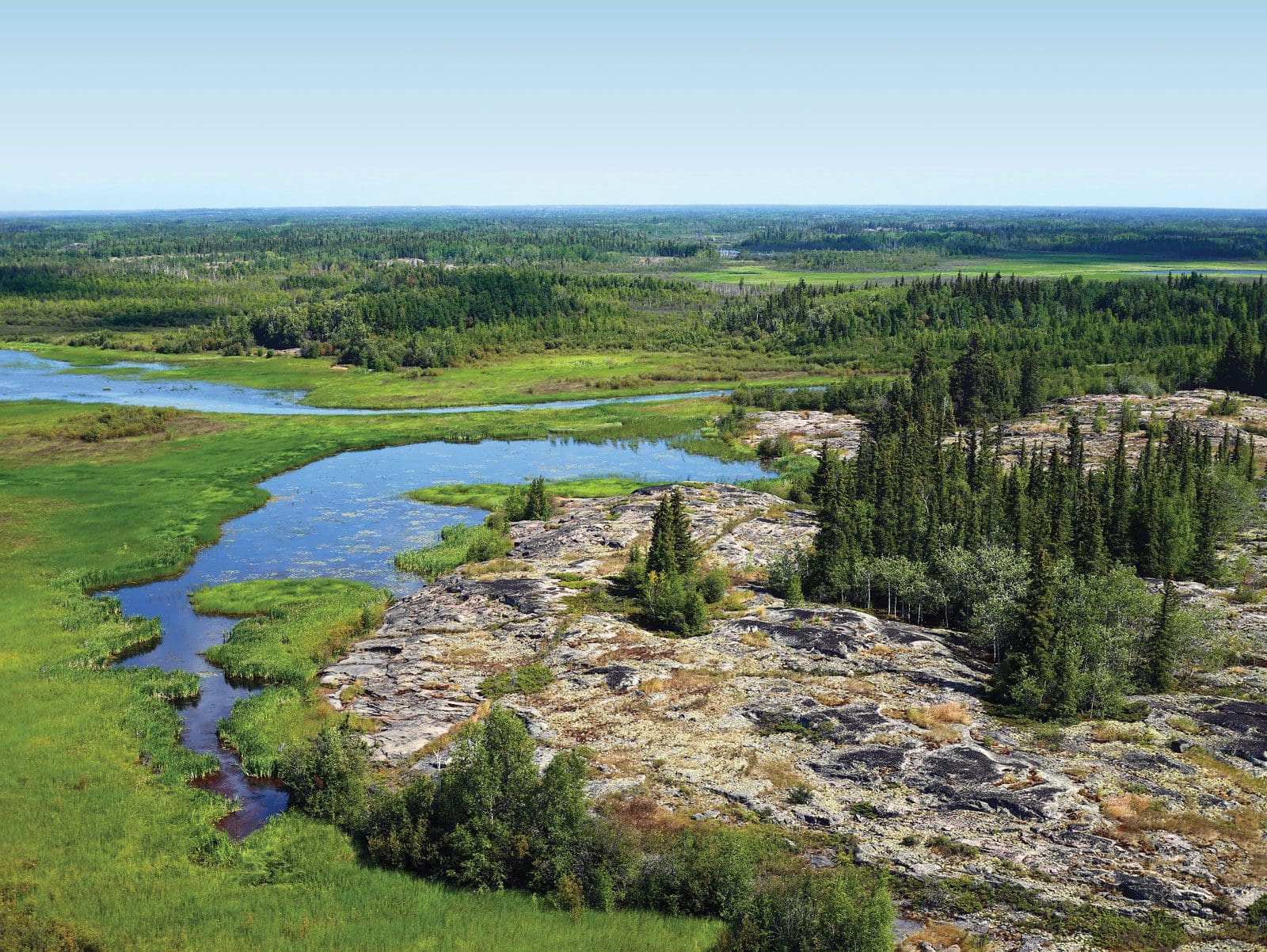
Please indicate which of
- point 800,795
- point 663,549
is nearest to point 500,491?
point 663,549

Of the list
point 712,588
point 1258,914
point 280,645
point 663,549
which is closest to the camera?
point 1258,914

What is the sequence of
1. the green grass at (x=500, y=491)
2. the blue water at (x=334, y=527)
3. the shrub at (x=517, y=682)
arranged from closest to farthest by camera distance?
the blue water at (x=334, y=527), the shrub at (x=517, y=682), the green grass at (x=500, y=491)

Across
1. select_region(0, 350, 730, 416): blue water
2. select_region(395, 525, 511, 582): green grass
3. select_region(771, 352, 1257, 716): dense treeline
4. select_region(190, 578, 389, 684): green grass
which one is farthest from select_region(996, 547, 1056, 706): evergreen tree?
select_region(0, 350, 730, 416): blue water

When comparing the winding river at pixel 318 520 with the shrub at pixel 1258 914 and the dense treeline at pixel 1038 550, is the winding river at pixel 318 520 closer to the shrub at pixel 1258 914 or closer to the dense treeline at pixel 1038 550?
the dense treeline at pixel 1038 550

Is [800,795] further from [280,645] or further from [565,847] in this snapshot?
[280,645]

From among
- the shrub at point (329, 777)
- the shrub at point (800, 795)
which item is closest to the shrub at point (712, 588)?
the shrub at point (800, 795)

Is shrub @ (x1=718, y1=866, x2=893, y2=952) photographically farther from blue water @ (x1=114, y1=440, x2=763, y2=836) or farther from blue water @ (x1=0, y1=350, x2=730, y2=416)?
blue water @ (x1=0, y1=350, x2=730, y2=416)
